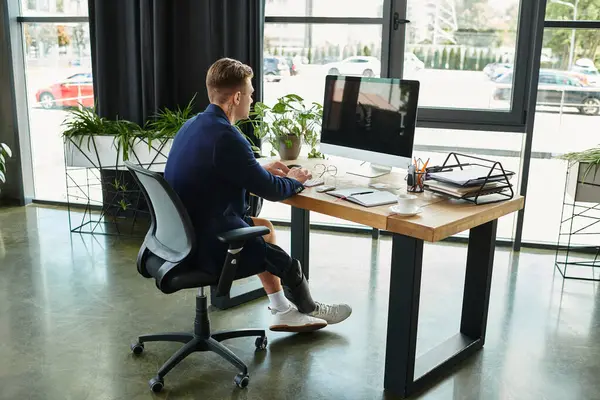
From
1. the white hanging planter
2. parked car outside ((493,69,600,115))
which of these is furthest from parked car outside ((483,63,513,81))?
the white hanging planter

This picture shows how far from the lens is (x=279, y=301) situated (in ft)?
9.95

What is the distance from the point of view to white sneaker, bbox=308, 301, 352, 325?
312cm

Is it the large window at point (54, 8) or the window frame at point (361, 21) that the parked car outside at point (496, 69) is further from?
the large window at point (54, 8)

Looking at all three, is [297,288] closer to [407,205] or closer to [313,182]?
[313,182]

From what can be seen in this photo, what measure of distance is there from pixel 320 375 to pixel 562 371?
103cm

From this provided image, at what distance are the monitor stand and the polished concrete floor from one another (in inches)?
27.9

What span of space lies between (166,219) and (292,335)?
3.09ft

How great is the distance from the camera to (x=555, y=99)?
13.9 ft

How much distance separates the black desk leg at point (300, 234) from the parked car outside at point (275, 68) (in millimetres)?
1525

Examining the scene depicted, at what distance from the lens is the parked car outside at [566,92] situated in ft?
13.7

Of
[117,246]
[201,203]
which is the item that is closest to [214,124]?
[201,203]

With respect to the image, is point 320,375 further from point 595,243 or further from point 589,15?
point 589,15

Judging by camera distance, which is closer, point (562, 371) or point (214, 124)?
point (214, 124)

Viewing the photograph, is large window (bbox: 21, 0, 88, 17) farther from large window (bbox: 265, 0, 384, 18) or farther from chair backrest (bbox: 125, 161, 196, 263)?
chair backrest (bbox: 125, 161, 196, 263)
